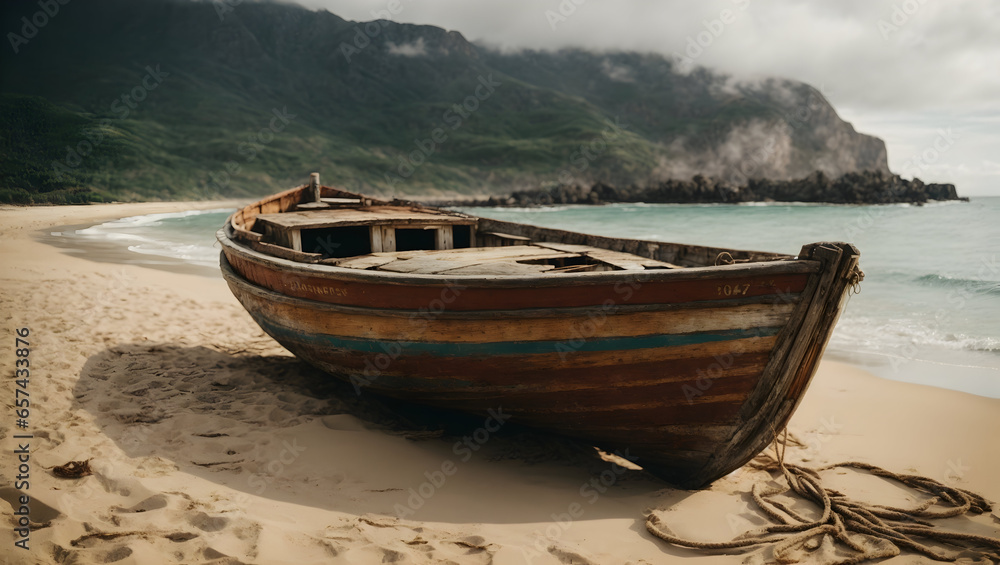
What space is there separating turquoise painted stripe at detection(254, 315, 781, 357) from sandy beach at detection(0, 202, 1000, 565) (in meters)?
0.84

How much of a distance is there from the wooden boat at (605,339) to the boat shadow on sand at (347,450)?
388mm

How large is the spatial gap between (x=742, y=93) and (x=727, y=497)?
578 ft

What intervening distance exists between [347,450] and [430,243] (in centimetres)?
367

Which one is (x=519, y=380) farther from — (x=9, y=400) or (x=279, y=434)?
(x=9, y=400)

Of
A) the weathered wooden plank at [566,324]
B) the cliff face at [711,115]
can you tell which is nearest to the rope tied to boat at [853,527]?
the weathered wooden plank at [566,324]

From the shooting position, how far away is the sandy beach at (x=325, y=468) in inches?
119

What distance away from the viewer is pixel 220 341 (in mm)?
6883

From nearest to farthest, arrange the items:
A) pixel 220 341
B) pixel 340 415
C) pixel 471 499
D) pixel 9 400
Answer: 1. pixel 471 499
2. pixel 9 400
3. pixel 340 415
4. pixel 220 341

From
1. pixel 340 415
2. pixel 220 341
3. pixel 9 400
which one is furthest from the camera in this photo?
pixel 220 341

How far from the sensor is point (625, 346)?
3.60 metres

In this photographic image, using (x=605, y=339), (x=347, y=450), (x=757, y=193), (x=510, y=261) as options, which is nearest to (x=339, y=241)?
(x=510, y=261)

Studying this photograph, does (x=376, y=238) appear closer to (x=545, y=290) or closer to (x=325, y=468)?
Answer: (x=325, y=468)

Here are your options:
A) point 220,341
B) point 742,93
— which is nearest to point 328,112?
point 742,93

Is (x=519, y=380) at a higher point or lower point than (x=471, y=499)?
higher
